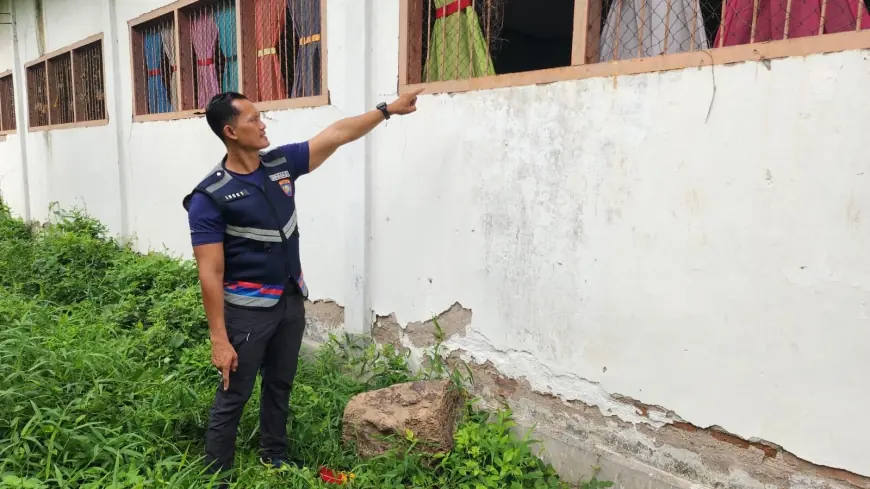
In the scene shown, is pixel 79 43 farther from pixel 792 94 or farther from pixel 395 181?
pixel 792 94

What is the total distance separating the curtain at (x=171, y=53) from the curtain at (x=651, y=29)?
4448 mm

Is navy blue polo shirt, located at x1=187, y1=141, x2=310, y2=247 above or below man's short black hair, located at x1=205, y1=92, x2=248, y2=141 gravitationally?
below

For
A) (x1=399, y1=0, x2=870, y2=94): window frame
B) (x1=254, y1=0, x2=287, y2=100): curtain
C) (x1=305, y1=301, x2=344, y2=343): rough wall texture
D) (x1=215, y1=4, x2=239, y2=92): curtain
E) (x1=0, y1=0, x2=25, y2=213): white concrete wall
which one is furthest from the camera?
(x1=0, y1=0, x2=25, y2=213): white concrete wall

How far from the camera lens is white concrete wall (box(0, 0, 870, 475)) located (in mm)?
1978

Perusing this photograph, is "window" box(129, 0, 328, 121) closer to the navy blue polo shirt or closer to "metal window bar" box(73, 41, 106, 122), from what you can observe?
"metal window bar" box(73, 41, 106, 122)

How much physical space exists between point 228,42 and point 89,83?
3411 millimetres

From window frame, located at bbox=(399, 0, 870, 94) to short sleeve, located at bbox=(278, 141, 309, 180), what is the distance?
0.86 m

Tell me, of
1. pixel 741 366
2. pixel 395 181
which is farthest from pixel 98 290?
pixel 741 366

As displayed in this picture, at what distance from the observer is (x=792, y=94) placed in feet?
6.56

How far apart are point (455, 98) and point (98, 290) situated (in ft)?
12.9

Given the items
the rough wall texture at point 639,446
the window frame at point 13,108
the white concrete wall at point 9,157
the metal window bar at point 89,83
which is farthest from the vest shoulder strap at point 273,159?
Result: the window frame at point 13,108

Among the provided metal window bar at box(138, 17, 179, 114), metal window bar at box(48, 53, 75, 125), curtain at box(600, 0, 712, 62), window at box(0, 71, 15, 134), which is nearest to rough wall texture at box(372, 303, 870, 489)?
curtain at box(600, 0, 712, 62)

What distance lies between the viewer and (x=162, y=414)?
286 cm

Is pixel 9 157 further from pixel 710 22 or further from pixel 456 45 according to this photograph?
pixel 710 22
